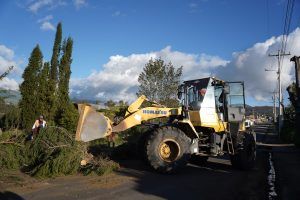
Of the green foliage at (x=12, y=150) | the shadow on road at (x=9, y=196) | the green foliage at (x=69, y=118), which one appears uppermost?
the green foliage at (x=69, y=118)

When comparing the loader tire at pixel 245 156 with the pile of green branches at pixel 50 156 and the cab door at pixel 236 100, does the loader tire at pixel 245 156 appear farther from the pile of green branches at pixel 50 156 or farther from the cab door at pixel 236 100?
→ the pile of green branches at pixel 50 156

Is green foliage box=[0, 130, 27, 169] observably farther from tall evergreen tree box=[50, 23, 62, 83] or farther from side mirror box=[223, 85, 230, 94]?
tall evergreen tree box=[50, 23, 62, 83]

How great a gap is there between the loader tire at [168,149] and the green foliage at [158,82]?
19.4m

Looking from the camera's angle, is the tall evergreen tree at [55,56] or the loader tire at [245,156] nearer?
the loader tire at [245,156]

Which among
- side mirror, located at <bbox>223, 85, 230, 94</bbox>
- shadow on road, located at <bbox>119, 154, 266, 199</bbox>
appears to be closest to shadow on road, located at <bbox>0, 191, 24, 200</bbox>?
shadow on road, located at <bbox>119, 154, 266, 199</bbox>

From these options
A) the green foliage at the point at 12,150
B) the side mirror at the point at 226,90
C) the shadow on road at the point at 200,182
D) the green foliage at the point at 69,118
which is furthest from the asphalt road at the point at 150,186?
the green foliage at the point at 69,118

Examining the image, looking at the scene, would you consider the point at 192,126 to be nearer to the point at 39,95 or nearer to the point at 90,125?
the point at 90,125

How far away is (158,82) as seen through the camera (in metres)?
33.2

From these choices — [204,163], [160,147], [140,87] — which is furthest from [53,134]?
[140,87]

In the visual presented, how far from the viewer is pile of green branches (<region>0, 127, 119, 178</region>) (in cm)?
1114

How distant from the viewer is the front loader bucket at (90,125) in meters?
12.0

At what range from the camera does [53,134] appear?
1213 cm

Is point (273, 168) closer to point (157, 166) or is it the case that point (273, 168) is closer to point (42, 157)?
point (157, 166)

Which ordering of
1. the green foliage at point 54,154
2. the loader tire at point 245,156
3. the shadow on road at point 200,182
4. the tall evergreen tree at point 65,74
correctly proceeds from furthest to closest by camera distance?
the tall evergreen tree at point 65,74 < the loader tire at point 245,156 < the green foliage at point 54,154 < the shadow on road at point 200,182
